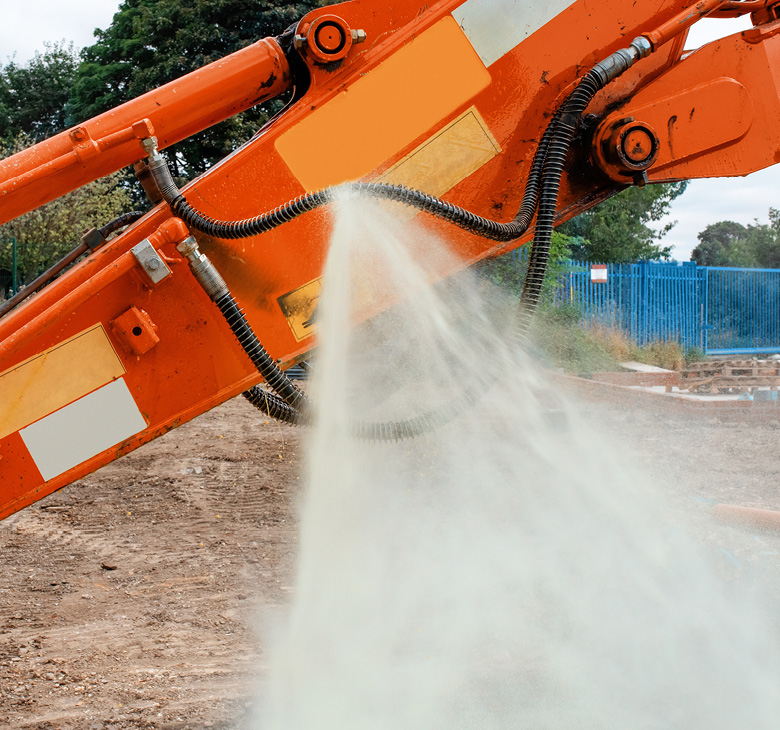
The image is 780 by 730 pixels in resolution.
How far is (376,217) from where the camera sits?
7.05 feet

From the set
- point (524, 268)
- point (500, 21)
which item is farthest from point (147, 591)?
point (524, 268)

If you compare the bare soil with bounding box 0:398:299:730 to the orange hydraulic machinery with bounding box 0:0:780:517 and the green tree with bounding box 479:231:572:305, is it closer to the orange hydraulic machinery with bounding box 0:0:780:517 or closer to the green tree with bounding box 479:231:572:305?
the orange hydraulic machinery with bounding box 0:0:780:517

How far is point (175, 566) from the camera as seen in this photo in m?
4.55

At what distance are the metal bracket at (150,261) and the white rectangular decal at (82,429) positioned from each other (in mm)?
290

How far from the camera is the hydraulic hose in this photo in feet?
6.53

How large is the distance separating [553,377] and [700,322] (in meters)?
11.6

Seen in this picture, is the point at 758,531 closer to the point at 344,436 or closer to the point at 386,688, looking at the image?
the point at 386,688

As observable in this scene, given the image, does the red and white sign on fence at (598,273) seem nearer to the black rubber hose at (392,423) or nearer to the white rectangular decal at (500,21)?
the white rectangular decal at (500,21)

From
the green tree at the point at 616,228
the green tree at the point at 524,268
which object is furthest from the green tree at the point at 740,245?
the green tree at the point at 524,268

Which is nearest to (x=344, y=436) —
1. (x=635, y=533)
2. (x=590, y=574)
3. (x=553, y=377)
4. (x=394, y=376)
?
(x=394, y=376)

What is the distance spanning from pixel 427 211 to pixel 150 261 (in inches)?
28.9

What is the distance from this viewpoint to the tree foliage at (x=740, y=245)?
3131 centimetres

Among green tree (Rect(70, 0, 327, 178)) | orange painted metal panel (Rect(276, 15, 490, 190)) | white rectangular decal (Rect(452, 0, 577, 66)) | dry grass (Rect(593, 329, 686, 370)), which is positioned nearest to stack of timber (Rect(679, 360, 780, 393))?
dry grass (Rect(593, 329, 686, 370))

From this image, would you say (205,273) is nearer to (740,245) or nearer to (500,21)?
(500,21)
